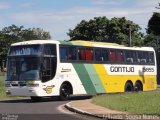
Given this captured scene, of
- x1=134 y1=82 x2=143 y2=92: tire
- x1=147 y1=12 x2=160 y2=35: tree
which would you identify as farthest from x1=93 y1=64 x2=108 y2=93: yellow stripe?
x1=147 y1=12 x2=160 y2=35: tree

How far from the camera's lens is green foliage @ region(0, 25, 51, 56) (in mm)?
106375

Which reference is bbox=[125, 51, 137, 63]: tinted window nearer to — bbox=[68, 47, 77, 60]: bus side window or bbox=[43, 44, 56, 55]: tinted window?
bbox=[68, 47, 77, 60]: bus side window

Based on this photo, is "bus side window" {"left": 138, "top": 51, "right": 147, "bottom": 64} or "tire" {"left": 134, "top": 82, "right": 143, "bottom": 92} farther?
"bus side window" {"left": 138, "top": 51, "right": 147, "bottom": 64}

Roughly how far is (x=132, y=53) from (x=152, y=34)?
155 feet

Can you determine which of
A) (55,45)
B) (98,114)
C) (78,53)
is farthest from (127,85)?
(98,114)

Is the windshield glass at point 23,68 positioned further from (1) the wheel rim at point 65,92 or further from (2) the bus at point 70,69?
(1) the wheel rim at point 65,92

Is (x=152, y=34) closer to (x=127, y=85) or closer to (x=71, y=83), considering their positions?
(x=127, y=85)

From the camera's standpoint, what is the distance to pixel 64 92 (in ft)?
89.8

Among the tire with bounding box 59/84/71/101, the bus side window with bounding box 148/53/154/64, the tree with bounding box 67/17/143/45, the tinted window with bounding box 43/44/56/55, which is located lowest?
the tire with bounding box 59/84/71/101

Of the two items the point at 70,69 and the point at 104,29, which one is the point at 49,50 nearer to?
the point at 70,69

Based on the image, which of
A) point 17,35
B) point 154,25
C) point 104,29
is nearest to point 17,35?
point 17,35

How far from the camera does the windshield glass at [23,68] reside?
84.1 feet

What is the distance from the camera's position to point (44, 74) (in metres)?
25.8

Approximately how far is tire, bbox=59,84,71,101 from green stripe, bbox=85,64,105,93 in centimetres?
193
